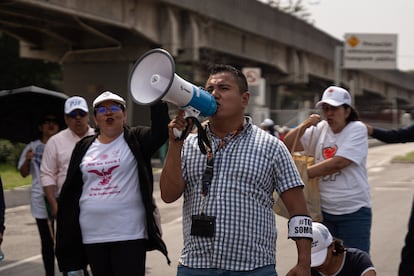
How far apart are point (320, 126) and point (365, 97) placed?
73376mm

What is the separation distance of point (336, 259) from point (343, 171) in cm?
129

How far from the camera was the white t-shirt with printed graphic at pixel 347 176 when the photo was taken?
18.7 feet

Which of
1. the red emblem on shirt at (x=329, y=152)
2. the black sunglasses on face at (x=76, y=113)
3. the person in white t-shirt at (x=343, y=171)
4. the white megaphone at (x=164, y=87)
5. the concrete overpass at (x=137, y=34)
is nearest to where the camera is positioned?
the white megaphone at (x=164, y=87)

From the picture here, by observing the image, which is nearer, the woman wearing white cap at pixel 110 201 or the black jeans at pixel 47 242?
the woman wearing white cap at pixel 110 201

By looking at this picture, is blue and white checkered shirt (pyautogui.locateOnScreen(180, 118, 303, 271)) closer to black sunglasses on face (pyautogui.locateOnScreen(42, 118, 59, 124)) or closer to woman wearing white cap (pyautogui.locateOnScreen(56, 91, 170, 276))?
woman wearing white cap (pyautogui.locateOnScreen(56, 91, 170, 276))

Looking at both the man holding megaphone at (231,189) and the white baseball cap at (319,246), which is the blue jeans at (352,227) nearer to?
the white baseball cap at (319,246)

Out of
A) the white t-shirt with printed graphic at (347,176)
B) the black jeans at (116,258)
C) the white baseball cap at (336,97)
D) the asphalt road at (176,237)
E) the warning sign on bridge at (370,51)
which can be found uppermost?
the warning sign on bridge at (370,51)

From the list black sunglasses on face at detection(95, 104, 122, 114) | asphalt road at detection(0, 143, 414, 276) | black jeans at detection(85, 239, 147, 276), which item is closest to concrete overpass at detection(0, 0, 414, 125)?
asphalt road at detection(0, 143, 414, 276)

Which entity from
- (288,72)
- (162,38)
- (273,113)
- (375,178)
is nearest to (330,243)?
(375,178)

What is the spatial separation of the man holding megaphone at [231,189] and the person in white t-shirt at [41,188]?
12.0ft

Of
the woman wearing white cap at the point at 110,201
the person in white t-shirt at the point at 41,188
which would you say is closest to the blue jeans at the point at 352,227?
the woman wearing white cap at the point at 110,201

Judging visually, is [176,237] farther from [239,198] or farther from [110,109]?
[239,198]

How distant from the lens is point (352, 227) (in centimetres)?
570

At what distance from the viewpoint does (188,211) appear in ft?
12.5
